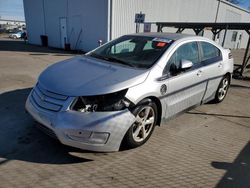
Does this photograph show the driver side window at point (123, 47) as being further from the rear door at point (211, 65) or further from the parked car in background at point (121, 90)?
the rear door at point (211, 65)

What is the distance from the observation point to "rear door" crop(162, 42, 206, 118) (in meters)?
3.69

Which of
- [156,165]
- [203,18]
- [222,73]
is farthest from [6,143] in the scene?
[203,18]

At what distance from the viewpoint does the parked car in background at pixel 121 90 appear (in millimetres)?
2875

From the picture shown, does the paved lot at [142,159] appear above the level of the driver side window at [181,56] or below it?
below

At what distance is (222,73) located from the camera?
521 centimetres

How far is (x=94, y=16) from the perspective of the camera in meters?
15.0

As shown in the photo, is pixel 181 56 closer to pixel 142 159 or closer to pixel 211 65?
pixel 211 65

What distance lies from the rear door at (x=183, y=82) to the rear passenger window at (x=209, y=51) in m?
0.27

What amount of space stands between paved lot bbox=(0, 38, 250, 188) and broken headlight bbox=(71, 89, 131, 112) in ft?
2.45

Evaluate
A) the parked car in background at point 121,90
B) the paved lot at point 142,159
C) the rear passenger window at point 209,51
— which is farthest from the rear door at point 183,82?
the paved lot at point 142,159

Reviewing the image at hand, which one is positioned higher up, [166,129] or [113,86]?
[113,86]

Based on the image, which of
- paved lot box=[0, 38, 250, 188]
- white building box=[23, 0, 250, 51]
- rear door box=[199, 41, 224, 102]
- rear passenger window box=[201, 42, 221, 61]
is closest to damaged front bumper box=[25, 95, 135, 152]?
paved lot box=[0, 38, 250, 188]

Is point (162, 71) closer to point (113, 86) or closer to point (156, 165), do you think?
point (113, 86)

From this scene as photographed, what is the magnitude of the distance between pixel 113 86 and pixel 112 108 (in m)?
0.29
